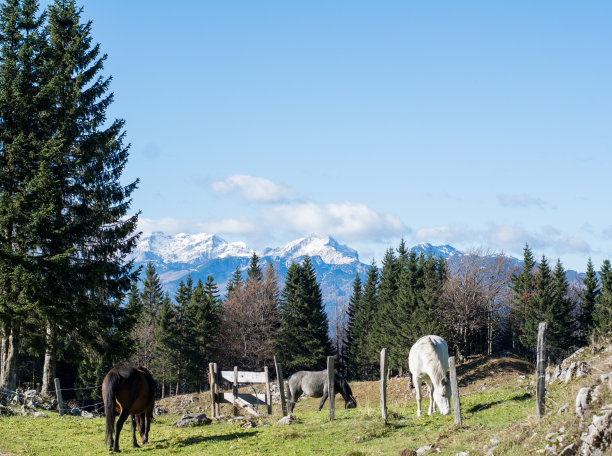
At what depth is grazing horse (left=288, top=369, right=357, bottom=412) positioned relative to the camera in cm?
2353

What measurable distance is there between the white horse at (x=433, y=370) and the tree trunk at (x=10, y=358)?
54.3ft

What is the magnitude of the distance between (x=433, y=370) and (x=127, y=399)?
9387 millimetres

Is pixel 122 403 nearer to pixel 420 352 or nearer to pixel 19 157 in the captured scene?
pixel 420 352

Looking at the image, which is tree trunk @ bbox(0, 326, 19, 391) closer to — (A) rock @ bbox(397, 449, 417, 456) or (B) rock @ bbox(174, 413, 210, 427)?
(B) rock @ bbox(174, 413, 210, 427)

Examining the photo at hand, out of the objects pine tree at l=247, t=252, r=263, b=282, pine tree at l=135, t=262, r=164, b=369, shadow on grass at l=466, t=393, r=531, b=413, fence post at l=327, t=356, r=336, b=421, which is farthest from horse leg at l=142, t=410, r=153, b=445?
pine tree at l=247, t=252, r=263, b=282

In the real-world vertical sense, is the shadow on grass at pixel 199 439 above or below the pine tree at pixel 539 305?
below

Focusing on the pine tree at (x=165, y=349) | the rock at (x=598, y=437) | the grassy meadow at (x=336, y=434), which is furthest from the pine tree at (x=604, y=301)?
the pine tree at (x=165, y=349)

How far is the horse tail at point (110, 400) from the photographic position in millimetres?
14314

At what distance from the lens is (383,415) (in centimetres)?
1555

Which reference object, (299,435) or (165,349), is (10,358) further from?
(165,349)

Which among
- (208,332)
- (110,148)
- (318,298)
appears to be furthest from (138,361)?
(110,148)

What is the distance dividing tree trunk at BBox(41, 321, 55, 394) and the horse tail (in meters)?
11.4

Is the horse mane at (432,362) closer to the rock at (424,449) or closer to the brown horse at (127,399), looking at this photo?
the rock at (424,449)

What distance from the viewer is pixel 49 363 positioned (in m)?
26.1
